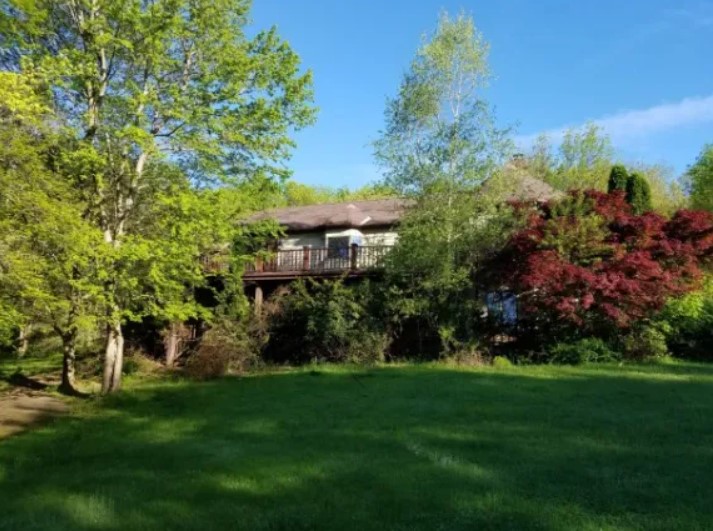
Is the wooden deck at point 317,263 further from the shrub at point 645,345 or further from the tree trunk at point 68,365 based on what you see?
the shrub at point 645,345

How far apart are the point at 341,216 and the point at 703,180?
23908 mm

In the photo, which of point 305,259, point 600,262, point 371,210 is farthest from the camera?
→ point 371,210

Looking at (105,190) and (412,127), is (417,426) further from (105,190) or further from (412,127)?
(412,127)

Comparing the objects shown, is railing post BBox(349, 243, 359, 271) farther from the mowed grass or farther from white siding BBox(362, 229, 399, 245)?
the mowed grass

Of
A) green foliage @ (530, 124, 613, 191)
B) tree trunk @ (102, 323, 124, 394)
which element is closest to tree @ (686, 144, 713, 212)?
green foliage @ (530, 124, 613, 191)

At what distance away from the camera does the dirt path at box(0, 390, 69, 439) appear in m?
11.6

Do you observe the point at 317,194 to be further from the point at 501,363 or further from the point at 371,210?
the point at 501,363

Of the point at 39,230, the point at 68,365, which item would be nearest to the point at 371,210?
the point at 68,365

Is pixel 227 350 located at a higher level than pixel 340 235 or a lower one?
lower

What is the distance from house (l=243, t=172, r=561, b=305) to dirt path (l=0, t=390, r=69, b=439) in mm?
6749

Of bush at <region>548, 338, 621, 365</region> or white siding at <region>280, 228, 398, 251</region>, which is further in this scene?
white siding at <region>280, 228, 398, 251</region>

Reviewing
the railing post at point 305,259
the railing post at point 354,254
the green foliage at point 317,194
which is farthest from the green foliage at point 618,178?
the green foliage at point 317,194

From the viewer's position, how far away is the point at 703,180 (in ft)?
123

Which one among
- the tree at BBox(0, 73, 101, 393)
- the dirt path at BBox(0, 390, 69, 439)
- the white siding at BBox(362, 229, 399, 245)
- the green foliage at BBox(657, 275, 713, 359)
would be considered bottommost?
the dirt path at BBox(0, 390, 69, 439)
